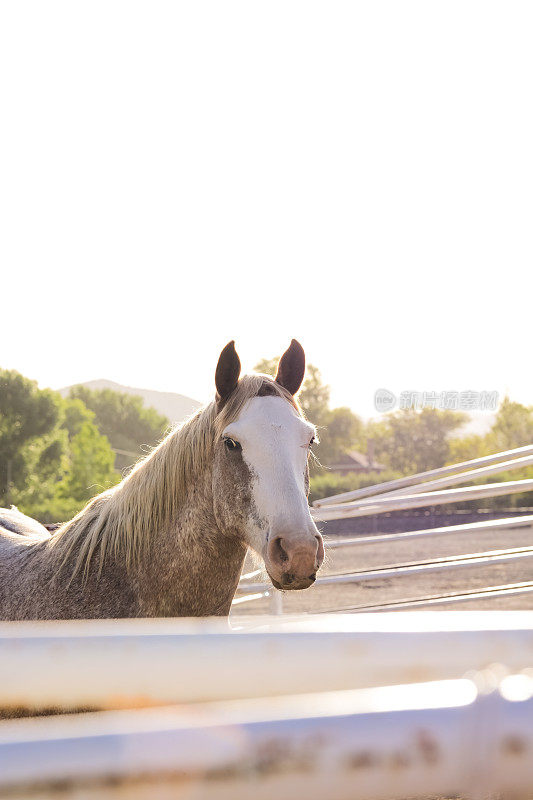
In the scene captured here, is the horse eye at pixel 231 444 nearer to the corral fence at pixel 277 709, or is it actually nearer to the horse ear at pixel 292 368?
the horse ear at pixel 292 368

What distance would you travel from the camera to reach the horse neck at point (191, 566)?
2.74m

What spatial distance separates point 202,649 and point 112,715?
7cm

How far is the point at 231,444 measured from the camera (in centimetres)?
278

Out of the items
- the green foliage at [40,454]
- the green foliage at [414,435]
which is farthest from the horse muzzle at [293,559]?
the green foliage at [414,435]

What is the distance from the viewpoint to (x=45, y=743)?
14.1 inches

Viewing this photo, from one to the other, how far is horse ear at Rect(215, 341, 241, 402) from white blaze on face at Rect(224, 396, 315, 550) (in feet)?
0.56

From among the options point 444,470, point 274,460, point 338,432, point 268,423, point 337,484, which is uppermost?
point 338,432

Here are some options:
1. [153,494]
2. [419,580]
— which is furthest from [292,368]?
[419,580]

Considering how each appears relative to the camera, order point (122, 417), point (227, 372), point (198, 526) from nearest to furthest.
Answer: point (198, 526) → point (227, 372) → point (122, 417)

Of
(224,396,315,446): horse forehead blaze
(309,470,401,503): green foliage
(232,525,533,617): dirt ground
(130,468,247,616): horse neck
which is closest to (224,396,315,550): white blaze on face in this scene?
(224,396,315,446): horse forehead blaze

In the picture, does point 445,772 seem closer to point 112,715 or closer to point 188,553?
point 112,715

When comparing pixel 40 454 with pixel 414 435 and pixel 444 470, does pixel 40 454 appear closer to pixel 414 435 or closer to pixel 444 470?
pixel 444 470

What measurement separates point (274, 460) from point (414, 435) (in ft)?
241

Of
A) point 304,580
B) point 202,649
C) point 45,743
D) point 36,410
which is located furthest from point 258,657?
point 36,410
